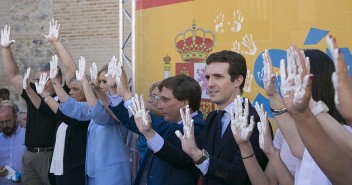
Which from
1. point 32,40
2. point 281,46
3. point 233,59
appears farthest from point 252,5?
point 32,40

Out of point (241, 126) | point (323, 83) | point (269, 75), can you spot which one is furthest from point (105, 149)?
point (323, 83)

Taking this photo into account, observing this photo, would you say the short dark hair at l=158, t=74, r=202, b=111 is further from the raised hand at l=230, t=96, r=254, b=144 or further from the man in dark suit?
the raised hand at l=230, t=96, r=254, b=144

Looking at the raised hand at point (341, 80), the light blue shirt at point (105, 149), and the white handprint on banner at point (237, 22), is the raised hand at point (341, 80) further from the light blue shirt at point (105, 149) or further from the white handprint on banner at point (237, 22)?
the light blue shirt at point (105, 149)

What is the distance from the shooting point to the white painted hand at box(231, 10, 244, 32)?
407 centimetres

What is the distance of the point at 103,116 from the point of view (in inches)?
168

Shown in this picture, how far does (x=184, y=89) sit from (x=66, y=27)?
7258 mm

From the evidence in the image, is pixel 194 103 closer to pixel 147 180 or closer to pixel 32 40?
pixel 147 180

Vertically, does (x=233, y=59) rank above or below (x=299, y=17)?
below

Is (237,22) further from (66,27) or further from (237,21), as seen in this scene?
(66,27)

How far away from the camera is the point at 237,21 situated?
13.5ft

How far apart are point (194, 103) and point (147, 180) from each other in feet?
2.26

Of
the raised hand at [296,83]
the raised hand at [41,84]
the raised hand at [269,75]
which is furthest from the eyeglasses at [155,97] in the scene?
the raised hand at [296,83]

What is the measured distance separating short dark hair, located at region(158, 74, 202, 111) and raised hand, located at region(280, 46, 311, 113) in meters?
2.03

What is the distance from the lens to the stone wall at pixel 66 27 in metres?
9.98
